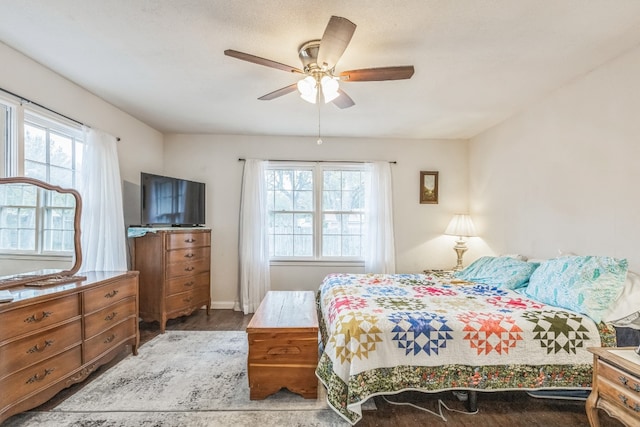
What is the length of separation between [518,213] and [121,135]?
4.47 m

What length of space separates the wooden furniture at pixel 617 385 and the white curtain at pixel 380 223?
270cm

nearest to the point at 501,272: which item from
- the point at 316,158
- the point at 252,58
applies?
the point at 316,158

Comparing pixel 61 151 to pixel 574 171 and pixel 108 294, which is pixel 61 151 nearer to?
pixel 108 294

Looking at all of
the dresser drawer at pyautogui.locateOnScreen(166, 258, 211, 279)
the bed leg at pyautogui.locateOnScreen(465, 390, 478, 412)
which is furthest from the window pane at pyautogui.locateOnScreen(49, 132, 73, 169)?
the bed leg at pyautogui.locateOnScreen(465, 390, 478, 412)

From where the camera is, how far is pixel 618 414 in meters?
1.44

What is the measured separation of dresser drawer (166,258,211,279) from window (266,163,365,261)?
908 millimetres

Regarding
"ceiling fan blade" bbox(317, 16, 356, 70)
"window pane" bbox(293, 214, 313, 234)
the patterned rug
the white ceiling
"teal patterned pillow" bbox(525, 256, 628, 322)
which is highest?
the white ceiling

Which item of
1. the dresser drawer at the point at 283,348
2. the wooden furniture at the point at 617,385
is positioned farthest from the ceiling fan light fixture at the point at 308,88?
the wooden furniture at the point at 617,385

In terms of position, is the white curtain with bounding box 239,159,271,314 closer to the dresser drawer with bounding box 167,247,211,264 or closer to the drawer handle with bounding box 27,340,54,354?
the dresser drawer with bounding box 167,247,211,264

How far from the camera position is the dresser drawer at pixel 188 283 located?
3.41 m

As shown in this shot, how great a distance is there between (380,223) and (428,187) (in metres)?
0.90

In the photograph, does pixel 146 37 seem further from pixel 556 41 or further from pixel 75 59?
pixel 556 41

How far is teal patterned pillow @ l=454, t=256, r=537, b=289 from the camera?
2660 mm

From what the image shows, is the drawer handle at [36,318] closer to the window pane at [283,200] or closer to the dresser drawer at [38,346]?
the dresser drawer at [38,346]
